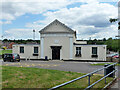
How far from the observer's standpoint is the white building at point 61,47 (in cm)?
2703

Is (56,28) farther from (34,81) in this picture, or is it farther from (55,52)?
(34,81)

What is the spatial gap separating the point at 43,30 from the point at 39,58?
215 inches

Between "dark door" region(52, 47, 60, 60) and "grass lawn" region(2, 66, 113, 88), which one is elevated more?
"dark door" region(52, 47, 60, 60)

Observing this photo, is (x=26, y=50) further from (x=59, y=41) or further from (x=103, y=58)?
(x=103, y=58)

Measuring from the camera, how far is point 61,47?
27.7 meters

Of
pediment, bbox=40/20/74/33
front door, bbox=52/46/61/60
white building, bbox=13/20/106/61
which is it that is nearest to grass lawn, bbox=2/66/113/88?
white building, bbox=13/20/106/61

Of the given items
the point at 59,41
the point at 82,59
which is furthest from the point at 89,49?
the point at 59,41

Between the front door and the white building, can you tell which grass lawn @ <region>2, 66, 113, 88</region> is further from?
the front door

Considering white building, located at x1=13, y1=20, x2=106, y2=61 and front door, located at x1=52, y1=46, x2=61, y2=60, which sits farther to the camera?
front door, located at x1=52, y1=46, x2=61, y2=60

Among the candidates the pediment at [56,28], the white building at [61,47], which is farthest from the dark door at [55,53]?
the pediment at [56,28]

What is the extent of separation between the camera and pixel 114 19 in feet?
73.6

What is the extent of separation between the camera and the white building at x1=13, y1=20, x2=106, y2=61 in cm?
2703

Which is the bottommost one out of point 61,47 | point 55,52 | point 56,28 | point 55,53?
point 55,53

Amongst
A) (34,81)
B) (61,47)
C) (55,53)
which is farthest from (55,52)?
(34,81)
